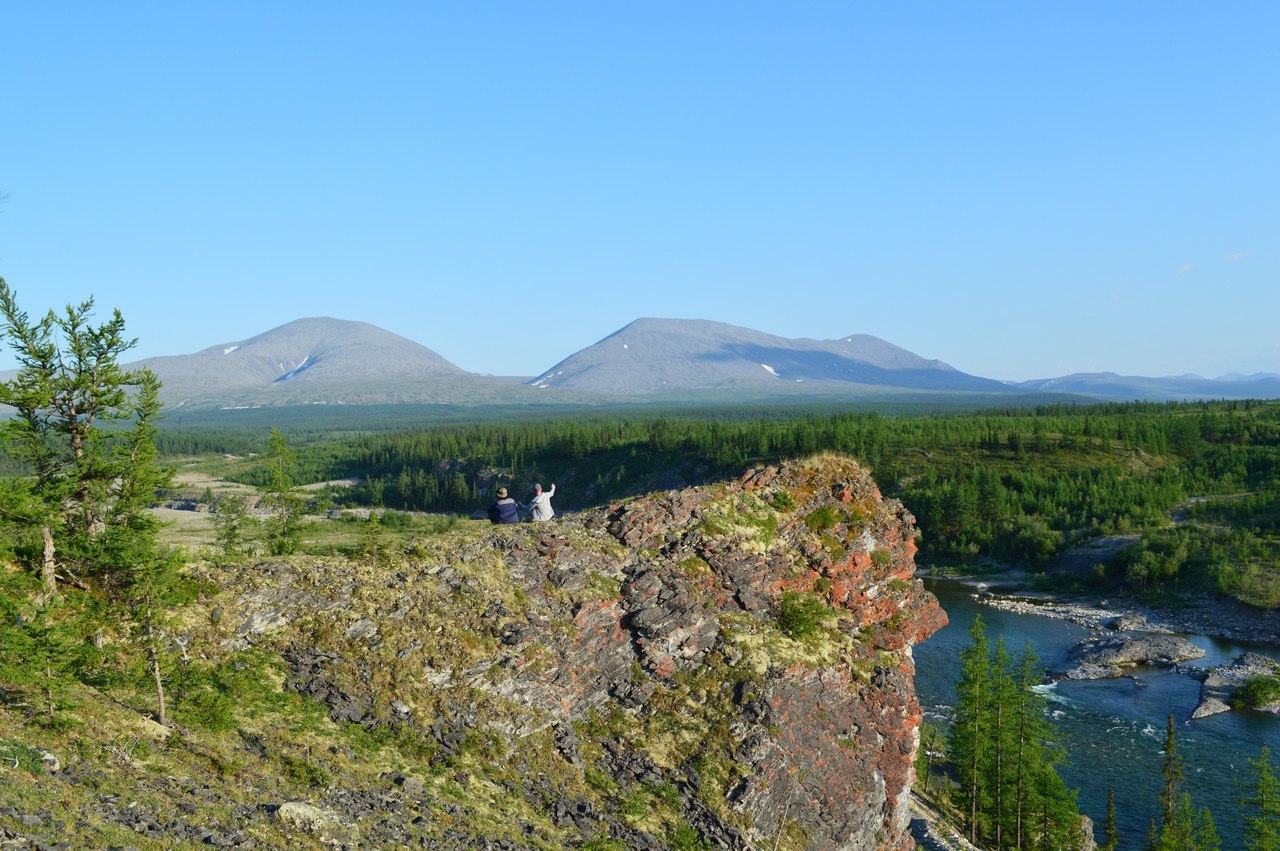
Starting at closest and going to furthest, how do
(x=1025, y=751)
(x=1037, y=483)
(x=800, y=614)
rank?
(x=800, y=614), (x=1025, y=751), (x=1037, y=483)

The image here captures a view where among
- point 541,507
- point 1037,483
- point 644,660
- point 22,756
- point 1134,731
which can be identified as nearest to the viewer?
point 22,756

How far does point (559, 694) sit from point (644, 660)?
152 inches

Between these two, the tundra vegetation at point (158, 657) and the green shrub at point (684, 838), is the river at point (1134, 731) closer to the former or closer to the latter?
the tundra vegetation at point (158, 657)

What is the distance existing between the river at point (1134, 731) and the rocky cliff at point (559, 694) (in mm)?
28965

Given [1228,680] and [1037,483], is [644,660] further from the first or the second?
[1037,483]

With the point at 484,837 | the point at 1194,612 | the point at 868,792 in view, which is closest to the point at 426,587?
the point at 484,837

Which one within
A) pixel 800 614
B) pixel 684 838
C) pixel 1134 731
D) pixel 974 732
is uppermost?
pixel 800 614

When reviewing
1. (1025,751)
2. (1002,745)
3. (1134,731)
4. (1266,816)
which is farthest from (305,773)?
(1134,731)

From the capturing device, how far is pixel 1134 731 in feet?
216

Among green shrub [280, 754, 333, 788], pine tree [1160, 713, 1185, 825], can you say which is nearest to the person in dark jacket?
green shrub [280, 754, 333, 788]

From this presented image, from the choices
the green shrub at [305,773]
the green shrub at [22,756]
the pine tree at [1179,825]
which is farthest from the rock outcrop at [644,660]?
the pine tree at [1179,825]

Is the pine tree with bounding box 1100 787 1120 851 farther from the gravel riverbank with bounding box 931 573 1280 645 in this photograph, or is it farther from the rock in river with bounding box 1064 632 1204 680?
the gravel riverbank with bounding box 931 573 1280 645

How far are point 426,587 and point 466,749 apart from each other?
252 inches

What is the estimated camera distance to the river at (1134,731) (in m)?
53.5
